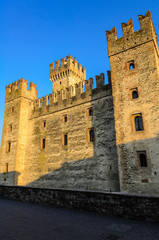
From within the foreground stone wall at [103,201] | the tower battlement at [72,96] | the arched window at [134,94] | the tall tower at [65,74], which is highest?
the tall tower at [65,74]

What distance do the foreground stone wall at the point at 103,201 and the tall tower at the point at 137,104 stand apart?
15.8ft

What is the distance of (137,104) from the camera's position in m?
11.7

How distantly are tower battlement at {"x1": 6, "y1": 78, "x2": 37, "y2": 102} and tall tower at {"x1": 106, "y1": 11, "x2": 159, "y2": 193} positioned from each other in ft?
40.2

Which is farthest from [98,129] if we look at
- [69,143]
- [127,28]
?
[127,28]

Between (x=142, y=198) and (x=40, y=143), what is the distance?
580 inches

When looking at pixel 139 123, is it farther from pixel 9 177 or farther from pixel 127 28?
pixel 9 177

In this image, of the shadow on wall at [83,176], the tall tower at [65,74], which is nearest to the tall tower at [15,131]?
the shadow on wall at [83,176]

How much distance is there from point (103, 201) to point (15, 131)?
16.3 meters

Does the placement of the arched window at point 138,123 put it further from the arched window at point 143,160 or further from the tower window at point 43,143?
the tower window at point 43,143

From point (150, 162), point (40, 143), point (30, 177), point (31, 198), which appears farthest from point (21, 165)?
point (150, 162)

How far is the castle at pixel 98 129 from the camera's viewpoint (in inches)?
427

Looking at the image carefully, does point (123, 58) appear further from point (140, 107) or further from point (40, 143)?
point (40, 143)

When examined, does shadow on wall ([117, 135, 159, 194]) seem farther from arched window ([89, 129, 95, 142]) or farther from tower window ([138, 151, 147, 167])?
arched window ([89, 129, 95, 142])

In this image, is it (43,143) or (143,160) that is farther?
(43,143)
